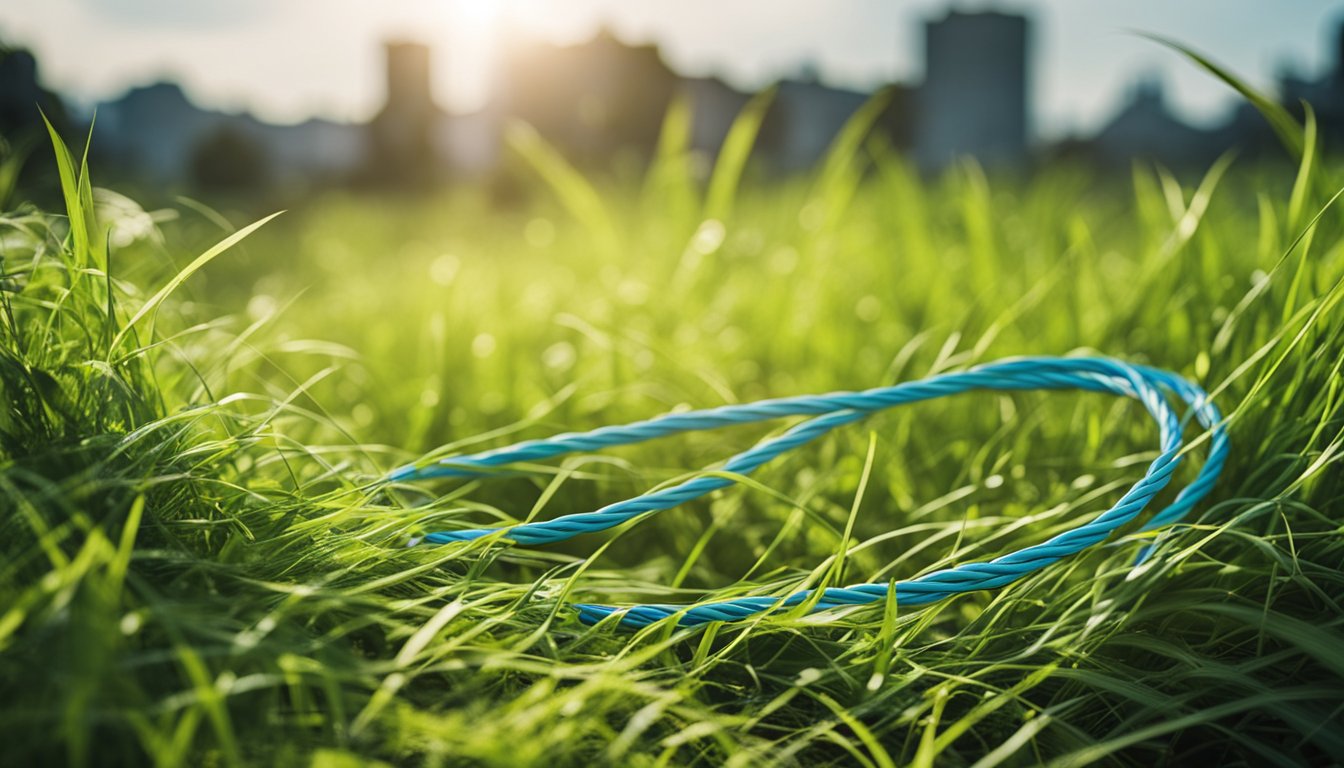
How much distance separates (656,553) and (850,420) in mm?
321

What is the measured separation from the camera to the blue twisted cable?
0.68m

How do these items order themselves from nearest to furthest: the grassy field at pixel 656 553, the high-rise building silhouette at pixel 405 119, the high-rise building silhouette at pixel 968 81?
1. the grassy field at pixel 656 553
2. the high-rise building silhouette at pixel 405 119
3. the high-rise building silhouette at pixel 968 81

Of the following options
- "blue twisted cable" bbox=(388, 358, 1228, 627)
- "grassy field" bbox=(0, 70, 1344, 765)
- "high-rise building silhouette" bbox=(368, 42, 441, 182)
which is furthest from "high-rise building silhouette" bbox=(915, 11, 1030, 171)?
"blue twisted cable" bbox=(388, 358, 1228, 627)

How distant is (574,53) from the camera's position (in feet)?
53.8

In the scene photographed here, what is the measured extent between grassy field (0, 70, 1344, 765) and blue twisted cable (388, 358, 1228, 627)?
27 millimetres

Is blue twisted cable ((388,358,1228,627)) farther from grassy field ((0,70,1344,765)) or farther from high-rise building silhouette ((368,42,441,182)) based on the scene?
high-rise building silhouette ((368,42,441,182))

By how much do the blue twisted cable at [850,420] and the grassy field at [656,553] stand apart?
27 millimetres

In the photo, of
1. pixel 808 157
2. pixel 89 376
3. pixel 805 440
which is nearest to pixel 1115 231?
pixel 805 440

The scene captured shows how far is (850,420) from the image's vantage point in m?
0.89

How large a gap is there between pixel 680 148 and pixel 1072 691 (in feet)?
6.20

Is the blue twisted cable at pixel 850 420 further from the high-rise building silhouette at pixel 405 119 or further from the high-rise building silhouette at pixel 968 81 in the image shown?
the high-rise building silhouette at pixel 968 81

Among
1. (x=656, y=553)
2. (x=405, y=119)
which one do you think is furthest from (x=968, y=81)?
(x=656, y=553)

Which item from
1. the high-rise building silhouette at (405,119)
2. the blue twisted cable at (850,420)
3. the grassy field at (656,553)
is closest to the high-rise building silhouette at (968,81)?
the high-rise building silhouette at (405,119)

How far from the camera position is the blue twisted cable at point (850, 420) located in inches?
26.9
